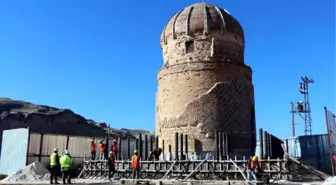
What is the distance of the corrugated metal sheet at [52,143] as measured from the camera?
23.3 metres

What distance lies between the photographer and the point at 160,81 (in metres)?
24.3

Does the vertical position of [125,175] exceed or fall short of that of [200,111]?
it falls short

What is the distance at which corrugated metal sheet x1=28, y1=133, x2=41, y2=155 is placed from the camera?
22469 mm

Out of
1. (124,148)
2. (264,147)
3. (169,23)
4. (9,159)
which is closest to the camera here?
(264,147)

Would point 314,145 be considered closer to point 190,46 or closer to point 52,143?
point 190,46

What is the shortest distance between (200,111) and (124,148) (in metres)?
9.46

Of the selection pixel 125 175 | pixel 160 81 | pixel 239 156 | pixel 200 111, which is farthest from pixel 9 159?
pixel 239 156

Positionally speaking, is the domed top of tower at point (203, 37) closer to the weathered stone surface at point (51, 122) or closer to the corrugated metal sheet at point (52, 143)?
the corrugated metal sheet at point (52, 143)

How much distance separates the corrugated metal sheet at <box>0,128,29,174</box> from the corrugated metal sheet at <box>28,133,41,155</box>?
284 mm

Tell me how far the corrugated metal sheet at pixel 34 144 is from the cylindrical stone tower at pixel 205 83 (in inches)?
292

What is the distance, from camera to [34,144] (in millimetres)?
22703

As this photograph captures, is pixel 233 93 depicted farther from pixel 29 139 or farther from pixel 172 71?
pixel 29 139

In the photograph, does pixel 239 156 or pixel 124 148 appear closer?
pixel 239 156

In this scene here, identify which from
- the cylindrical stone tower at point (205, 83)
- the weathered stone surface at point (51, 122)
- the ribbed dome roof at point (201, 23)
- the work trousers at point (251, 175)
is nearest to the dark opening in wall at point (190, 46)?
the cylindrical stone tower at point (205, 83)
